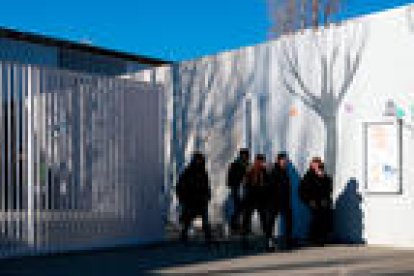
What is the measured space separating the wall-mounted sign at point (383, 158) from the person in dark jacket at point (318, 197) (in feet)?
2.66

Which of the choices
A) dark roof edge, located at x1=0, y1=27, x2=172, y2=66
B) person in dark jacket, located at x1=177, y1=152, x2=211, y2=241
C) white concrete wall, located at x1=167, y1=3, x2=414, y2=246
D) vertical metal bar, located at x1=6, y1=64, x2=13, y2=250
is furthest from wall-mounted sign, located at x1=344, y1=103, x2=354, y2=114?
dark roof edge, located at x1=0, y1=27, x2=172, y2=66

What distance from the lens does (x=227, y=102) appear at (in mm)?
17469

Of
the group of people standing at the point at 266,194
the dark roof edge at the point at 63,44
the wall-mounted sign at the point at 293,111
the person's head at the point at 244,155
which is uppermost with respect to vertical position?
the dark roof edge at the point at 63,44

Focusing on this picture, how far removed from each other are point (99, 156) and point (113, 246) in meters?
1.80

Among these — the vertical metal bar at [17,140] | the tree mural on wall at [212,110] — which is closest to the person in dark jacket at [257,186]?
the tree mural on wall at [212,110]

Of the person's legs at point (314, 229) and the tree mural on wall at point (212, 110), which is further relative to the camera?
the tree mural on wall at point (212, 110)

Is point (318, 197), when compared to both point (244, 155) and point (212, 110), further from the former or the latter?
point (212, 110)

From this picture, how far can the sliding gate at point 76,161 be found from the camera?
13.1 m

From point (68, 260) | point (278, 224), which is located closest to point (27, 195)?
point (68, 260)

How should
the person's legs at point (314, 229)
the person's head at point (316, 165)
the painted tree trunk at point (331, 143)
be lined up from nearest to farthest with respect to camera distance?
the person's head at point (316, 165) → the person's legs at point (314, 229) → the painted tree trunk at point (331, 143)

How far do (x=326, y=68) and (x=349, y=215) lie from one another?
3.03 metres

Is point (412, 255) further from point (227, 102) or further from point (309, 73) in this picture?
point (227, 102)

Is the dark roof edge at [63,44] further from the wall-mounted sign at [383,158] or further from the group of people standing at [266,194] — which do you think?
the wall-mounted sign at [383,158]

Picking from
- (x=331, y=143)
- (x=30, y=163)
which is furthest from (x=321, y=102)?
(x=30, y=163)
